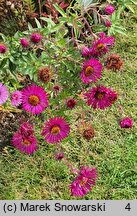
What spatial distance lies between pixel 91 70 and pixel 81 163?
691 millimetres

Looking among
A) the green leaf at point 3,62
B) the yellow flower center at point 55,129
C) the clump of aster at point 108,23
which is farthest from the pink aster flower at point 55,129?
the clump of aster at point 108,23

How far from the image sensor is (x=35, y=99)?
1.64 meters

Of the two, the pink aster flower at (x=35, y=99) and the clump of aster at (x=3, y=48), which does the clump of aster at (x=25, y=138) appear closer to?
the pink aster flower at (x=35, y=99)

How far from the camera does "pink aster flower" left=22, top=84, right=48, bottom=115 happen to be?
5.37 ft

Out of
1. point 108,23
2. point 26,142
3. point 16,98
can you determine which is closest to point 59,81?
point 16,98

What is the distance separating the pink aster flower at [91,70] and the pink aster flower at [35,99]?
155mm

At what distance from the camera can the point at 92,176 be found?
1.67m

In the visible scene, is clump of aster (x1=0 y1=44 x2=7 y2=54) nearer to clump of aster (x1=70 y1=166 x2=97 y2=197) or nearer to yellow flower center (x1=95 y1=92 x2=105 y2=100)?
yellow flower center (x1=95 y1=92 x2=105 y2=100)

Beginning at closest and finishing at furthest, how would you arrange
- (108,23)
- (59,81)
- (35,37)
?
(35,37), (59,81), (108,23)

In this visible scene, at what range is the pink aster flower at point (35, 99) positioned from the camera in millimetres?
1637

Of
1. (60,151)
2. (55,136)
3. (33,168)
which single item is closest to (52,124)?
(55,136)


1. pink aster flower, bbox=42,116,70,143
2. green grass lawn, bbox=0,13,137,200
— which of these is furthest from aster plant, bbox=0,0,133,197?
green grass lawn, bbox=0,13,137,200

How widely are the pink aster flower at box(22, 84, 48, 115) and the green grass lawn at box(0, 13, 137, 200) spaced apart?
45 centimetres

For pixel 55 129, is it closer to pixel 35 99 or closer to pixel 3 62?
pixel 35 99
